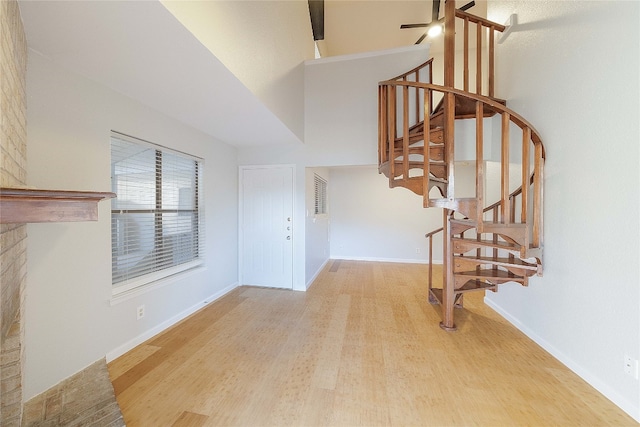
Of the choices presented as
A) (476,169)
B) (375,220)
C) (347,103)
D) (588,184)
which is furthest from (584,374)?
(375,220)

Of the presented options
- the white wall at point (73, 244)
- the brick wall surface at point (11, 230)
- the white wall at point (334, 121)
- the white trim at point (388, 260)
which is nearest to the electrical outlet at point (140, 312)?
the white wall at point (73, 244)

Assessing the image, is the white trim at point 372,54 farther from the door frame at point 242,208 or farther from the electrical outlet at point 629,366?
the electrical outlet at point 629,366

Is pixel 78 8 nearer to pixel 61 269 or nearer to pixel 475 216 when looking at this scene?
pixel 61 269

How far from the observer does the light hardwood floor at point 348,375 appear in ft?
4.84

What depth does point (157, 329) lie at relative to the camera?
2.42m

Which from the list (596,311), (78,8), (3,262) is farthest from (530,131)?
(3,262)

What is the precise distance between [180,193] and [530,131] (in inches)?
139

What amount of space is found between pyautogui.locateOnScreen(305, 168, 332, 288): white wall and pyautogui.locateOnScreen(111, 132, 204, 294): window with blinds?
1.51 metres

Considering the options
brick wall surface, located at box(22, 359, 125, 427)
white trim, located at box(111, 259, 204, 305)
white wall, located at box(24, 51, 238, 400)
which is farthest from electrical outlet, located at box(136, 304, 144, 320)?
brick wall surface, located at box(22, 359, 125, 427)

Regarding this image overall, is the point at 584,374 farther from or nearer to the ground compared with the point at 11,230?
nearer to the ground

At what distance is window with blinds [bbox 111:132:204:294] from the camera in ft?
7.02

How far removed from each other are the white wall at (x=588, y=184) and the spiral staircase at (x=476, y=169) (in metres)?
0.18

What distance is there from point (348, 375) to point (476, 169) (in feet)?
6.47

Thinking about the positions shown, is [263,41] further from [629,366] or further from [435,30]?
[629,366]
